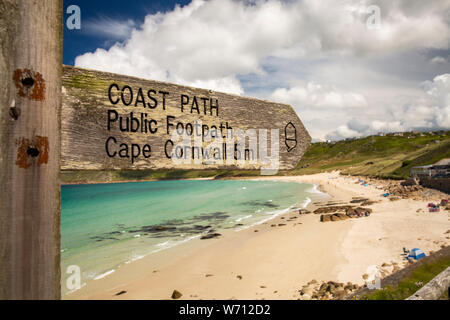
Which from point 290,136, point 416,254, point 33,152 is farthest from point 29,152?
point 416,254

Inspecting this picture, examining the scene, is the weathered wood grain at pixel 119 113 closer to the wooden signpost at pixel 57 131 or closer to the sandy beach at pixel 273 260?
the wooden signpost at pixel 57 131

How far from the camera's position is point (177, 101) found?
1.76 metres

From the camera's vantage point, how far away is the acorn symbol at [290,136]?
239 cm

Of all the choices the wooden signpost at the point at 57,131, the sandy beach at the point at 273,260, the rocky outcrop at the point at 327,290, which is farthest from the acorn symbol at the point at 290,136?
the sandy beach at the point at 273,260

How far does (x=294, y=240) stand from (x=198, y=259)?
597 centimetres

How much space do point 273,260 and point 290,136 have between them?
11.1m

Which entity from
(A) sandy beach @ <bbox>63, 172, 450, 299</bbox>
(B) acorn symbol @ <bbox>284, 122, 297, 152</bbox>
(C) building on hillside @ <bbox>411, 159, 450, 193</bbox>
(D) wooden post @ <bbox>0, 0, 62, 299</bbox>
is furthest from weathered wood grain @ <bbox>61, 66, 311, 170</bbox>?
(C) building on hillside @ <bbox>411, 159, 450, 193</bbox>

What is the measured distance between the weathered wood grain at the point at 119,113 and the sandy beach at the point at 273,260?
8.21 meters

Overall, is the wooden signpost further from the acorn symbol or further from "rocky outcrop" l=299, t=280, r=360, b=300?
"rocky outcrop" l=299, t=280, r=360, b=300

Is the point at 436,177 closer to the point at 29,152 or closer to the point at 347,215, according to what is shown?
the point at 347,215

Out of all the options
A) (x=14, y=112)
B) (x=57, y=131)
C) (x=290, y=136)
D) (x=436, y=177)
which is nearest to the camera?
(x=14, y=112)

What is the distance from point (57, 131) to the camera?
128 centimetres
